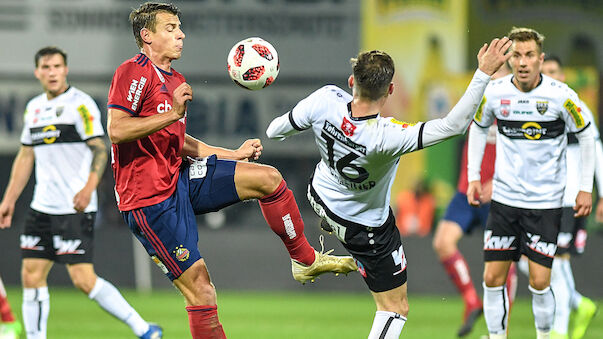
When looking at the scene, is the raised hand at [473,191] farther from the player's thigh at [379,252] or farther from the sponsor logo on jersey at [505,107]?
the player's thigh at [379,252]

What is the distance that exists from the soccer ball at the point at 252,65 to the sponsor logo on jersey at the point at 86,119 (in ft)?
7.29

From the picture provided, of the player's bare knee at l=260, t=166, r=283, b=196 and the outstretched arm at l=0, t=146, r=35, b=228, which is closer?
the player's bare knee at l=260, t=166, r=283, b=196

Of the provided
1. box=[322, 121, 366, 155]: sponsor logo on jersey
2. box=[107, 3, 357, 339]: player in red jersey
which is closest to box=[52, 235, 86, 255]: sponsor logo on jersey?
box=[107, 3, 357, 339]: player in red jersey

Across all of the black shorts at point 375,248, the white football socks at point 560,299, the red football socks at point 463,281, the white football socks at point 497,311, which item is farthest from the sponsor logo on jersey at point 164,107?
the red football socks at point 463,281

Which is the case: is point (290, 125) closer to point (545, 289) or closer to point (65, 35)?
point (545, 289)

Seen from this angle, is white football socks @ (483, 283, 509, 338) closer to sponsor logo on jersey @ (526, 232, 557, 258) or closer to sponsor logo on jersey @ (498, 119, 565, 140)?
sponsor logo on jersey @ (526, 232, 557, 258)

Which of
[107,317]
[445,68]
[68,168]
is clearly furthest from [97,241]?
[445,68]

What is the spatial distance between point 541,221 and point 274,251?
6.15 m

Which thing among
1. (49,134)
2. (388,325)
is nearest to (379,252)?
(388,325)

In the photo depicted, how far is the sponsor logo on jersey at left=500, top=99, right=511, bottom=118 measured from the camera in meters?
6.64

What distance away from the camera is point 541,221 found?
665 cm

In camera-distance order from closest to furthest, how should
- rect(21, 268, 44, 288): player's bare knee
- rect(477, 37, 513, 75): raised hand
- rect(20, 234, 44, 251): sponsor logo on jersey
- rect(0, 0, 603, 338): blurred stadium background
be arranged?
rect(477, 37, 513, 75): raised hand → rect(21, 268, 44, 288): player's bare knee → rect(20, 234, 44, 251): sponsor logo on jersey → rect(0, 0, 603, 338): blurred stadium background

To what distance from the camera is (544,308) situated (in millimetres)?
6555

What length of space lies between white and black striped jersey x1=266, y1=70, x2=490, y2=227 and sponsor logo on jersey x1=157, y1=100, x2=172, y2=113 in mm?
593
